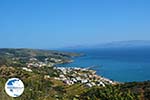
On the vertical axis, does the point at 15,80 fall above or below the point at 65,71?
above

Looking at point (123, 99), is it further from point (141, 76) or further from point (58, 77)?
point (141, 76)

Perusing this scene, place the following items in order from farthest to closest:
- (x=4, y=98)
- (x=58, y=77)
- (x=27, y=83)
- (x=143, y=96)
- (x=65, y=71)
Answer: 1. (x=65, y=71)
2. (x=58, y=77)
3. (x=27, y=83)
4. (x=143, y=96)
5. (x=4, y=98)

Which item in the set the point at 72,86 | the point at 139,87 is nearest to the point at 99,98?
the point at 139,87

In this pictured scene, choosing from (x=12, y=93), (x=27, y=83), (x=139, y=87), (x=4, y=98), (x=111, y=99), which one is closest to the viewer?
(x=12, y=93)

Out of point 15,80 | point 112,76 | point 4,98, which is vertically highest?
point 15,80

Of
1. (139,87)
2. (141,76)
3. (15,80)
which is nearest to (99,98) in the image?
(139,87)

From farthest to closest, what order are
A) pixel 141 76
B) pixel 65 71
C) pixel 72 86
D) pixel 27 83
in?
pixel 141 76 → pixel 65 71 → pixel 72 86 → pixel 27 83

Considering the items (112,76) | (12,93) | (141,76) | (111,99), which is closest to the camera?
(12,93)

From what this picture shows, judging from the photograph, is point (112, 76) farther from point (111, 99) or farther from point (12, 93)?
point (12, 93)

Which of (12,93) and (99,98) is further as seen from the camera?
(99,98)
